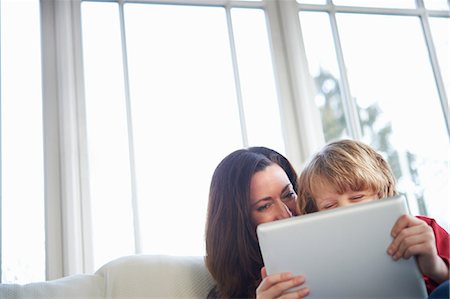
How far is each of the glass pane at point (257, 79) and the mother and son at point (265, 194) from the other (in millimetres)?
571

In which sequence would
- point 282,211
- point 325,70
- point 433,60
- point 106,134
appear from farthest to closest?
point 433,60 < point 325,70 < point 106,134 < point 282,211

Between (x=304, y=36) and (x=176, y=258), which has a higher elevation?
(x=304, y=36)

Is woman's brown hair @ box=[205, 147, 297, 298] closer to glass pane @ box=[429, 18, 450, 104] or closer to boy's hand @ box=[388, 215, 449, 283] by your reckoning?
boy's hand @ box=[388, 215, 449, 283]

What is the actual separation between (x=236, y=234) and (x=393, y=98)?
1.26 meters

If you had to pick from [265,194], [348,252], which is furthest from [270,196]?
[348,252]

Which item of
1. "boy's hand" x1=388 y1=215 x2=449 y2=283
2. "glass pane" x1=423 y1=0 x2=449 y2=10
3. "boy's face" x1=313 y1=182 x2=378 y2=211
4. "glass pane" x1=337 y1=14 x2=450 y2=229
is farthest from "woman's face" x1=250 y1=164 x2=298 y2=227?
"glass pane" x1=423 y1=0 x2=449 y2=10

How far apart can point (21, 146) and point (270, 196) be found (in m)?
0.96

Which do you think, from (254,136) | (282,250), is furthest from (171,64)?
(282,250)

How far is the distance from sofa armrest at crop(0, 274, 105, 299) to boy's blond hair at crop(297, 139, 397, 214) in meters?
0.57

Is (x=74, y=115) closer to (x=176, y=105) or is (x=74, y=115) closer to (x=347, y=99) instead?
(x=176, y=105)

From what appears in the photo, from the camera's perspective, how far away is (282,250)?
3.73 feet

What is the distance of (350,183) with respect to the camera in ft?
4.68

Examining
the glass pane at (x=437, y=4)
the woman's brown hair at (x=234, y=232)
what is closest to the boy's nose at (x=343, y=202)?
the woman's brown hair at (x=234, y=232)

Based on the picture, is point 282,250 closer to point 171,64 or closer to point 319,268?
point 319,268
